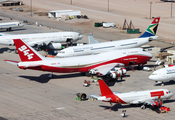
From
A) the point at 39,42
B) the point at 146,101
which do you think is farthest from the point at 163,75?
the point at 39,42

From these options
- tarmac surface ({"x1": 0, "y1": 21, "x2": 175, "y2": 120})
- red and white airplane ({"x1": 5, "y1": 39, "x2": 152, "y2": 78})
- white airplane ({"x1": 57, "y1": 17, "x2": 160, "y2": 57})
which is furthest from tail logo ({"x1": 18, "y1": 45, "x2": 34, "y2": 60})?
white airplane ({"x1": 57, "y1": 17, "x2": 160, "y2": 57})

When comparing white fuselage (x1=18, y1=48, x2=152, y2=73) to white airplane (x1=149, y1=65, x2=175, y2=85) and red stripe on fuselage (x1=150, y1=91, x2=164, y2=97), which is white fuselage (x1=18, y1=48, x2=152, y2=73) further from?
red stripe on fuselage (x1=150, y1=91, x2=164, y2=97)

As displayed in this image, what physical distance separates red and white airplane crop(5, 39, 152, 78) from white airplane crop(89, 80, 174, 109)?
15676 millimetres

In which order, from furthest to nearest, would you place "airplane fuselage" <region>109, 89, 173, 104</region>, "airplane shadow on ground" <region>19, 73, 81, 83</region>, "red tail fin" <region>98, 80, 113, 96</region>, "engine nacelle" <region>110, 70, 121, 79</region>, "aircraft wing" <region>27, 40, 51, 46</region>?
"aircraft wing" <region>27, 40, 51, 46</region>
"airplane shadow on ground" <region>19, 73, 81, 83</region>
"engine nacelle" <region>110, 70, 121, 79</region>
"airplane fuselage" <region>109, 89, 173, 104</region>
"red tail fin" <region>98, 80, 113, 96</region>

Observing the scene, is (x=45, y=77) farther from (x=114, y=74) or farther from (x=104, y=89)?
(x=104, y=89)

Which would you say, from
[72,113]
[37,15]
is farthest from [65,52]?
[37,15]

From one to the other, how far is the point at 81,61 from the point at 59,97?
529 inches

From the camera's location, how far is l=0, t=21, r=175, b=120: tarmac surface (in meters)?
57.1

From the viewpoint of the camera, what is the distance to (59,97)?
217 feet

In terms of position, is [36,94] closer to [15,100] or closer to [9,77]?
[15,100]

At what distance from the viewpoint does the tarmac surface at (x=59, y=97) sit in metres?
57.1

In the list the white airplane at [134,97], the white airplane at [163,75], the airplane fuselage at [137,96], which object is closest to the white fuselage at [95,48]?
the white airplane at [163,75]

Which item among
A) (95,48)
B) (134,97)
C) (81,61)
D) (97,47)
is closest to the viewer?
(134,97)

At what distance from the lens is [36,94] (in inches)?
2677
